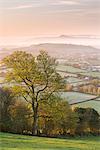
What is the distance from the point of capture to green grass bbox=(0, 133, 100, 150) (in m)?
3.64

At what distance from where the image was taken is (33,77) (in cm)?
370

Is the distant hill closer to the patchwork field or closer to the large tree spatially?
the large tree

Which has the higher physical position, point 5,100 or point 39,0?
point 39,0

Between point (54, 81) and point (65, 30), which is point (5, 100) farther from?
point (65, 30)

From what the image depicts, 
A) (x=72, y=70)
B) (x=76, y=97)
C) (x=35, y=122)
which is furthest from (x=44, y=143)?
(x=72, y=70)

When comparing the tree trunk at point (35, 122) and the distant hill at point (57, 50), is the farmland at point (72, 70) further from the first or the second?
the tree trunk at point (35, 122)

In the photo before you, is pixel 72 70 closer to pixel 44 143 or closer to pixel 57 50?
pixel 57 50

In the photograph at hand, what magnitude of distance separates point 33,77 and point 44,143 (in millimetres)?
381

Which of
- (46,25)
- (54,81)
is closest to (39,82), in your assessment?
(54,81)

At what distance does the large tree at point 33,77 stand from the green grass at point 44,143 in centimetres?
7

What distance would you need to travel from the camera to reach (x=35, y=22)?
3.69m

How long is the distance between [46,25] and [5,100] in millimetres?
491

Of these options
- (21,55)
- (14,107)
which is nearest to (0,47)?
(21,55)

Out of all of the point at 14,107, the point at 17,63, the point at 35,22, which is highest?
the point at 35,22
